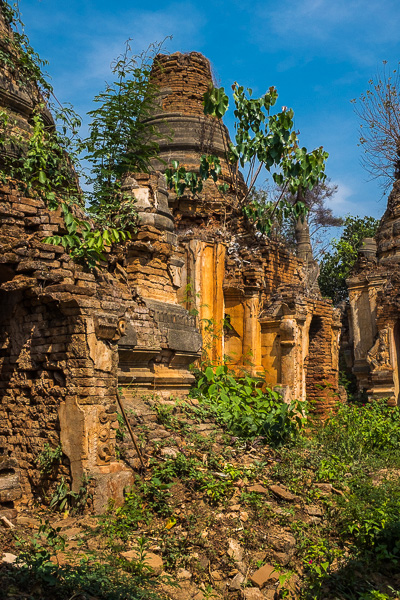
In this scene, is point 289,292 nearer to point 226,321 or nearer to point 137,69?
point 226,321

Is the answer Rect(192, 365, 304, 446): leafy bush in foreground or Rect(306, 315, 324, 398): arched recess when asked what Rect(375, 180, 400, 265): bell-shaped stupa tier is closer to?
Rect(306, 315, 324, 398): arched recess

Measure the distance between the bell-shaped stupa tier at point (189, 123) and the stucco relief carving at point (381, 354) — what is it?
4103 mm

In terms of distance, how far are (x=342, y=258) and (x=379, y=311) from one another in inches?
402

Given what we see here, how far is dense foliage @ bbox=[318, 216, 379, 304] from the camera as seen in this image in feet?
74.2

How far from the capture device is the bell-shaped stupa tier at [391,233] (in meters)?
14.1

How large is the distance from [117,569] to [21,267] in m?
2.81

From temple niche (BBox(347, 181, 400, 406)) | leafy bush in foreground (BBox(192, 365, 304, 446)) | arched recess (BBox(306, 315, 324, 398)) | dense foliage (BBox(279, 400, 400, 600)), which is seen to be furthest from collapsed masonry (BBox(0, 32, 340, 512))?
dense foliage (BBox(279, 400, 400, 600))

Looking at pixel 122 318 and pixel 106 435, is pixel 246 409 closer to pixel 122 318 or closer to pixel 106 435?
pixel 122 318

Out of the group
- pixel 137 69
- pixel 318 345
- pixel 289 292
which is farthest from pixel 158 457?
pixel 318 345

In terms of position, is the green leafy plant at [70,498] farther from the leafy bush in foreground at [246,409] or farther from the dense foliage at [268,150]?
the dense foliage at [268,150]

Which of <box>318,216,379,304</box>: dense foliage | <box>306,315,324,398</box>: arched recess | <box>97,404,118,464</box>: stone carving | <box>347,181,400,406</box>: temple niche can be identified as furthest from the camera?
<box>318,216,379,304</box>: dense foliage

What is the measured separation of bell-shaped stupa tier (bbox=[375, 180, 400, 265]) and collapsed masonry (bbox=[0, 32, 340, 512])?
6.50ft

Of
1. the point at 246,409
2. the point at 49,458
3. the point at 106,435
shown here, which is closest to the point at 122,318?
the point at 106,435

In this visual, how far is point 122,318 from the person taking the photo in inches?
233
